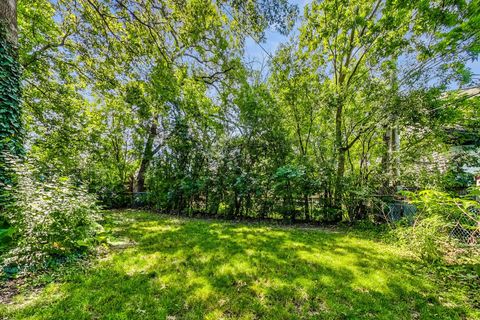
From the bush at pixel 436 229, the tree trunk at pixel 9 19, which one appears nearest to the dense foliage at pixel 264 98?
the tree trunk at pixel 9 19

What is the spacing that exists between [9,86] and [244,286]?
5385 mm

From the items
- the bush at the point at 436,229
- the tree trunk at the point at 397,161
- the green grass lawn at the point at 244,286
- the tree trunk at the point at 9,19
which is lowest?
the green grass lawn at the point at 244,286

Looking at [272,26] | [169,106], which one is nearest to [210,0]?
[272,26]

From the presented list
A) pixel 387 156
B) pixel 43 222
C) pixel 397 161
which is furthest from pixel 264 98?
pixel 43 222

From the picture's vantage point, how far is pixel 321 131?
7.08m

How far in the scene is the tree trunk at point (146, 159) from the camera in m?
7.77

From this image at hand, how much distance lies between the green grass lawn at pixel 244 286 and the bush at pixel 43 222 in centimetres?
46

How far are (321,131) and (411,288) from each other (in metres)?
5.30

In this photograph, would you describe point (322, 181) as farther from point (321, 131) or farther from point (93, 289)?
point (93, 289)

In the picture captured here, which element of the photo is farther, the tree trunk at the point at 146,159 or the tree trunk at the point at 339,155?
the tree trunk at the point at 146,159

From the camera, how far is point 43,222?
2.56 metres

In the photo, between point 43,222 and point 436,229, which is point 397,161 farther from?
point 43,222

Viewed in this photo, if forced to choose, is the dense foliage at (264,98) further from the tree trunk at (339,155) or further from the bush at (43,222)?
the bush at (43,222)

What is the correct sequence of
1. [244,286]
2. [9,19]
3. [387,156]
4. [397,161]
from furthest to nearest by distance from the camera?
[387,156]
[397,161]
[9,19]
[244,286]
